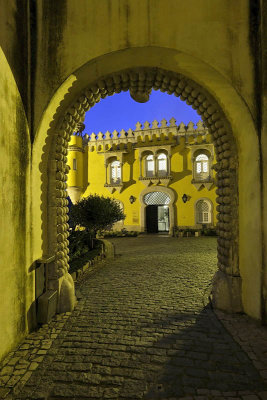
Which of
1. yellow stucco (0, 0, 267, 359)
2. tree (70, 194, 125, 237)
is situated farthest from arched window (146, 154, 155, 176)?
yellow stucco (0, 0, 267, 359)

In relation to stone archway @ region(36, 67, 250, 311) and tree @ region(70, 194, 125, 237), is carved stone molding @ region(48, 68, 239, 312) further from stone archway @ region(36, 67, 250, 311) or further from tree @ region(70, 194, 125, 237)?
tree @ region(70, 194, 125, 237)

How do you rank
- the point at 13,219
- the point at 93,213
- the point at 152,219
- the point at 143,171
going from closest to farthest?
the point at 13,219, the point at 93,213, the point at 143,171, the point at 152,219

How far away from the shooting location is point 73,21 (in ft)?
12.1

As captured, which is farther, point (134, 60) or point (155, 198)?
point (155, 198)

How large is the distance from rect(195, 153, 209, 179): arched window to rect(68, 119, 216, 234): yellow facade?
21 centimetres

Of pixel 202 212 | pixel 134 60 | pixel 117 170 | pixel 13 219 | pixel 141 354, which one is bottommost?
pixel 141 354

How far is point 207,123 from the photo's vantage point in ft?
14.1

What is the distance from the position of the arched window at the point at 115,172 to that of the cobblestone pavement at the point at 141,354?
45.9 ft

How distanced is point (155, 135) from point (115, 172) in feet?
14.9

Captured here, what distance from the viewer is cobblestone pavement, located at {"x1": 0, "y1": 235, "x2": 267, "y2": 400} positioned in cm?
233

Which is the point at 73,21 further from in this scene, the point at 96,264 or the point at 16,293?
the point at 96,264

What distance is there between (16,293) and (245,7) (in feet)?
19.3

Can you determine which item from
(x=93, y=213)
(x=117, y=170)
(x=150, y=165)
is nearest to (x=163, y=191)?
(x=150, y=165)

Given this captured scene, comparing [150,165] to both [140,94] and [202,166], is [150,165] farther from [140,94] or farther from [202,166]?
[140,94]
